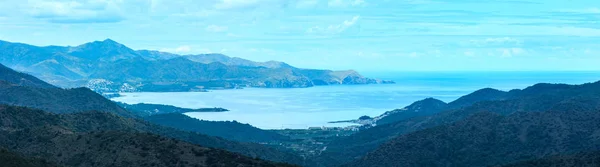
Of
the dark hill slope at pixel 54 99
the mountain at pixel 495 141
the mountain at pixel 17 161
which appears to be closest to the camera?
the mountain at pixel 17 161

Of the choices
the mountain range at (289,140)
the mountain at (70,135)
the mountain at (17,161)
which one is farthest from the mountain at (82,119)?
the mountain at (17,161)

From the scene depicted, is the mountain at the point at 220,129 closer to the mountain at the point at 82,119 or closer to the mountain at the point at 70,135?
the mountain at the point at 82,119

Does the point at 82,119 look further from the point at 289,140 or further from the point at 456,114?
the point at 456,114

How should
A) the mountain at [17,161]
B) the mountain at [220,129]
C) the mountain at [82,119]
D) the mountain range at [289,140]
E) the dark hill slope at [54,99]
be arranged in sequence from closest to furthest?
the mountain at [17,161] → the mountain range at [289,140] → the mountain at [82,119] → the dark hill slope at [54,99] → the mountain at [220,129]

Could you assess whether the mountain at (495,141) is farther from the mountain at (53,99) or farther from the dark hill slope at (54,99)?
the mountain at (53,99)

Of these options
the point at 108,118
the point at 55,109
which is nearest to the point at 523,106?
the point at 108,118

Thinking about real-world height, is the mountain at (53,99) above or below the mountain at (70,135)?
above

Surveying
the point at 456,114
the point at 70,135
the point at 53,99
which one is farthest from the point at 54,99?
the point at 456,114

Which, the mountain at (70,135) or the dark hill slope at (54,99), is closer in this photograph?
the mountain at (70,135)

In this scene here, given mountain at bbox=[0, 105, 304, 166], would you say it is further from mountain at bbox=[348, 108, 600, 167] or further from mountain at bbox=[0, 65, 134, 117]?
mountain at bbox=[0, 65, 134, 117]
